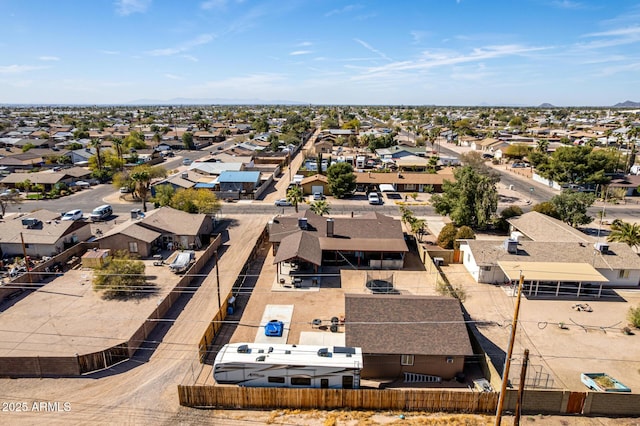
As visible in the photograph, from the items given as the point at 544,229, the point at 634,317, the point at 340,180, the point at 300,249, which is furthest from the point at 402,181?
the point at 634,317

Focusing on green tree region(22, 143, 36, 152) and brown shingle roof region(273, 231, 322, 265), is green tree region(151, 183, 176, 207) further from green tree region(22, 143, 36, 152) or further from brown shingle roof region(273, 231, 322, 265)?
green tree region(22, 143, 36, 152)

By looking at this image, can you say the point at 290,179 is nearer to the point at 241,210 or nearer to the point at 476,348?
the point at 241,210

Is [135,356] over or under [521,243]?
under

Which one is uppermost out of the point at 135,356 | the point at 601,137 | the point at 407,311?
the point at 601,137

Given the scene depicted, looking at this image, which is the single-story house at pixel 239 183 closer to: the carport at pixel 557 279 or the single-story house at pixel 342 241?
the single-story house at pixel 342 241

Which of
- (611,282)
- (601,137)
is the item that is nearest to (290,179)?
(611,282)

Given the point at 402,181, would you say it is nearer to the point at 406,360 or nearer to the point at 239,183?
the point at 239,183

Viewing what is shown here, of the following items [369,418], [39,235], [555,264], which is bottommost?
[369,418]
